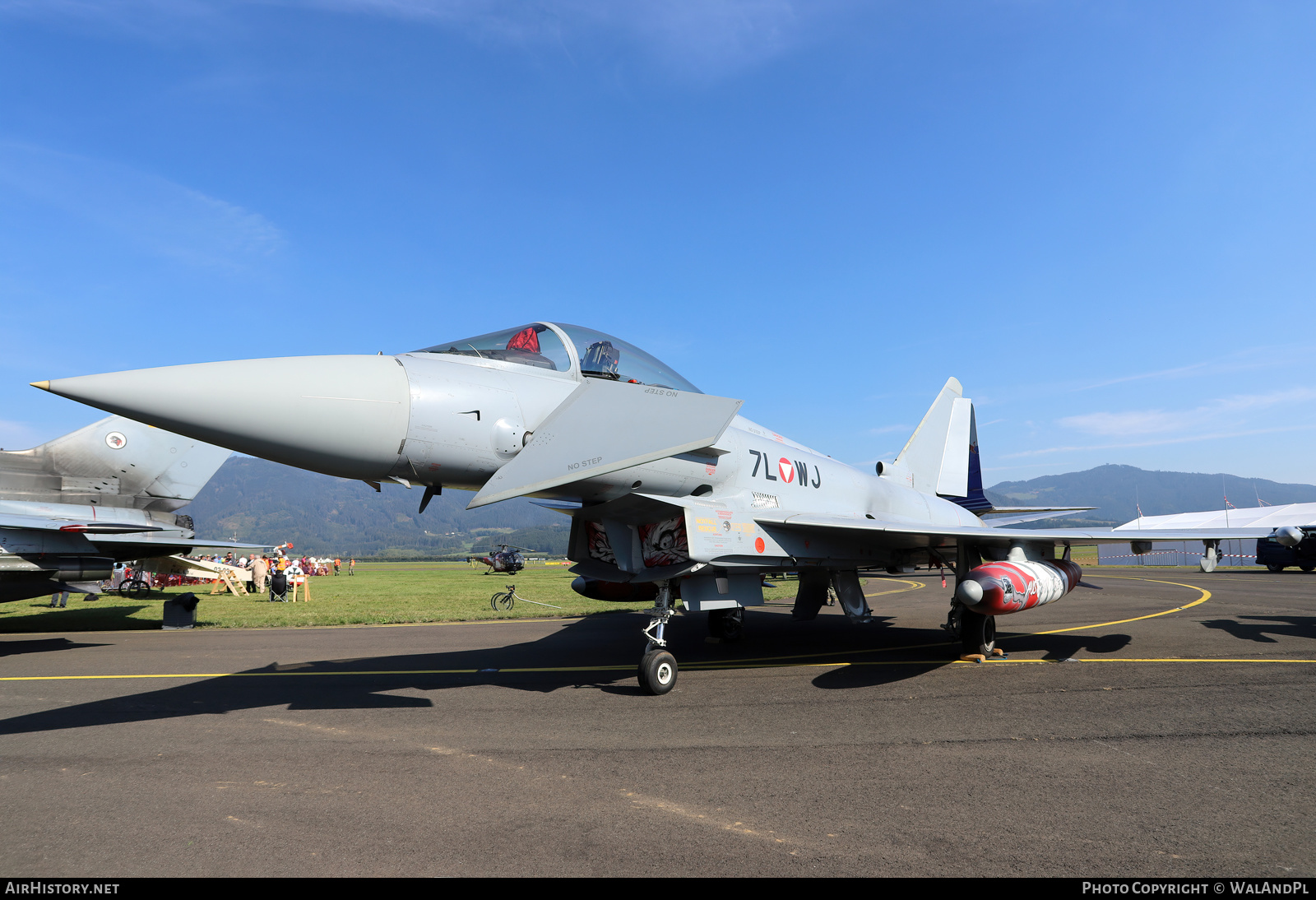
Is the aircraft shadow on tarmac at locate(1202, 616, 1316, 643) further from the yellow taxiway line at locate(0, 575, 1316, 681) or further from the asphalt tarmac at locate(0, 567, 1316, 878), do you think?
the yellow taxiway line at locate(0, 575, 1316, 681)

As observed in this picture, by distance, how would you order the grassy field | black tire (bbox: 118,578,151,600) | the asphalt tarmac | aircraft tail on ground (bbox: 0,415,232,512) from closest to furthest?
1. the asphalt tarmac
2. aircraft tail on ground (bbox: 0,415,232,512)
3. the grassy field
4. black tire (bbox: 118,578,151,600)

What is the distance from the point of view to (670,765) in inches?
186

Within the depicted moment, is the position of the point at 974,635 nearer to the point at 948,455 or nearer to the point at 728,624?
the point at 728,624

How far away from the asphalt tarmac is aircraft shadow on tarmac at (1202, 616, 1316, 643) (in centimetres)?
57

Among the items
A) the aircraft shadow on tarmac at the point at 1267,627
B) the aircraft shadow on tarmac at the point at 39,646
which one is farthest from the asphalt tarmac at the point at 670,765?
the aircraft shadow on tarmac at the point at 39,646

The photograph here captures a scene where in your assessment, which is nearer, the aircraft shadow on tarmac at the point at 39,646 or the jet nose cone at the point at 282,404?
the jet nose cone at the point at 282,404

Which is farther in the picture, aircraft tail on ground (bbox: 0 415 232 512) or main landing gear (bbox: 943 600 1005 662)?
aircraft tail on ground (bbox: 0 415 232 512)

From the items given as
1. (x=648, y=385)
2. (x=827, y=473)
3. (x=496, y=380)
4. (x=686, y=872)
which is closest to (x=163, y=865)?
(x=686, y=872)

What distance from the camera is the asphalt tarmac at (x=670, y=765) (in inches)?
129

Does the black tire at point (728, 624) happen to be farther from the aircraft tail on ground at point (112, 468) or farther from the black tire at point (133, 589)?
the black tire at point (133, 589)

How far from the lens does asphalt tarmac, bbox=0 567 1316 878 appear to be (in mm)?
3273

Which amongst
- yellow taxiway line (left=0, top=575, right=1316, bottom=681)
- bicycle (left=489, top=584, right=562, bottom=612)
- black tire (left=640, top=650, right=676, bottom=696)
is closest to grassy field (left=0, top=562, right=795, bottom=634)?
bicycle (left=489, top=584, right=562, bottom=612)

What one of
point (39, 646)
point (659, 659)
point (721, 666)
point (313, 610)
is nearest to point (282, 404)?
point (659, 659)

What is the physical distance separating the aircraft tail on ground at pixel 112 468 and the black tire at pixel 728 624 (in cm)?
1019
